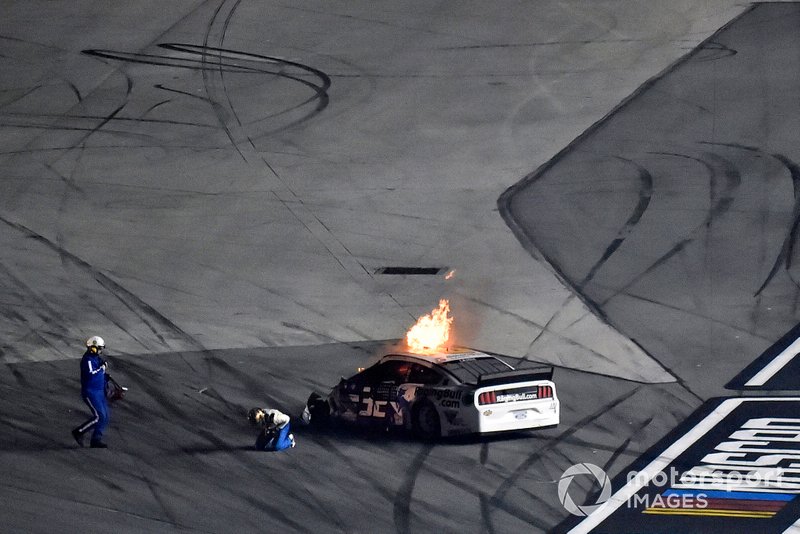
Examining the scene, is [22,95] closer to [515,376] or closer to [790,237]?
[790,237]

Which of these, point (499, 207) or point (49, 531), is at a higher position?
point (499, 207)

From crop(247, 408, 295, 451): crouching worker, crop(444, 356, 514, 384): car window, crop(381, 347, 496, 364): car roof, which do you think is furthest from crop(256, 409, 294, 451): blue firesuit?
crop(444, 356, 514, 384): car window

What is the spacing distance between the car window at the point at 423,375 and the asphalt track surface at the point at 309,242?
2.76 ft

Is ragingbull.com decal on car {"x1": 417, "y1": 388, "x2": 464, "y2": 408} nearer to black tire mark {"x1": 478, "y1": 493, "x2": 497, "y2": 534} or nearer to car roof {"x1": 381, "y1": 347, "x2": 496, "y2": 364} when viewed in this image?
car roof {"x1": 381, "y1": 347, "x2": 496, "y2": 364}

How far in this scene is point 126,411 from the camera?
17.2 m

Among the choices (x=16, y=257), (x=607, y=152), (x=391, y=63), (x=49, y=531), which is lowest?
(x=49, y=531)

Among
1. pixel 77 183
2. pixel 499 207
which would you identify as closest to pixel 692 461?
pixel 499 207

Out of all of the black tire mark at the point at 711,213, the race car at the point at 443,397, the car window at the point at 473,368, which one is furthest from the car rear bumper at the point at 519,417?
the black tire mark at the point at 711,213

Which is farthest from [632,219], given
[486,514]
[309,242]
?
[486,514]

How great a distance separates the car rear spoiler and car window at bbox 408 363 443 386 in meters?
0.70

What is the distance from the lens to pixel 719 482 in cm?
1456

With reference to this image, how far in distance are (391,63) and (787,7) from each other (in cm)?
1072

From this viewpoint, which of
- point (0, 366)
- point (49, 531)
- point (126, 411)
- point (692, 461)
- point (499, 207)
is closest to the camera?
point (49, 531)

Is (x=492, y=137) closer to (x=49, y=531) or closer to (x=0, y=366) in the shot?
(x=0, y=366)
